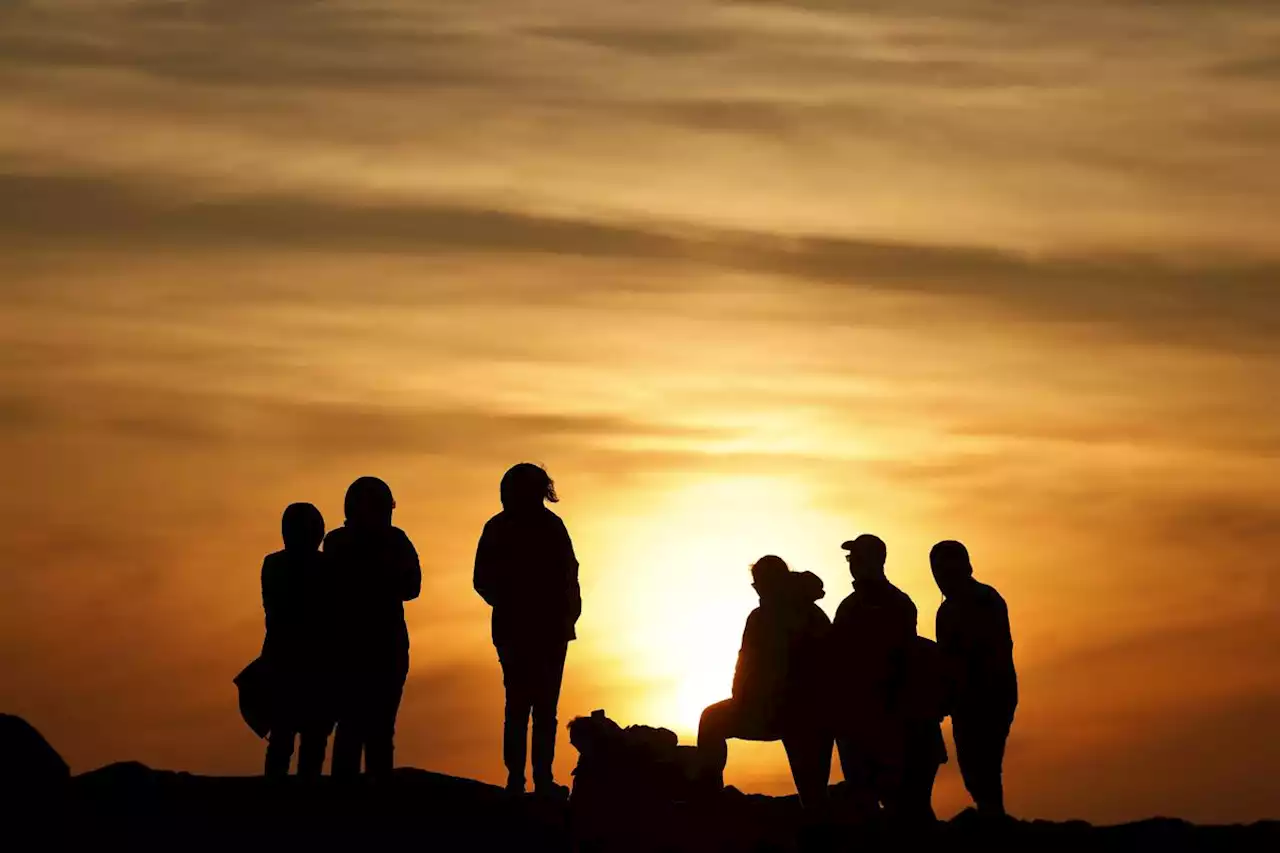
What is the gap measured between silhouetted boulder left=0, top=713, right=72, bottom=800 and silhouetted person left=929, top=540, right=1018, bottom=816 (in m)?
7.86

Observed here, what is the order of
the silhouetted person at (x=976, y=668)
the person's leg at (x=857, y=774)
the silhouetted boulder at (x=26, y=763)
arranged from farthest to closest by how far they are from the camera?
the silhouetted person at (x=976, y=668) → the person's leg at (x=857, y=774) → the silhouetted boulder at (x=26, y=763)

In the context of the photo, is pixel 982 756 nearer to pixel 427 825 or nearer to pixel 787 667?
pixel 787 667

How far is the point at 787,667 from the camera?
2186 cm

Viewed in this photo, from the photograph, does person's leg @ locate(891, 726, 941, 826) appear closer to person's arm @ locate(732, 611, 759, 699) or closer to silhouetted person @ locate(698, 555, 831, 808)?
silhouetted person @ locate(698, 555, 831, 808)

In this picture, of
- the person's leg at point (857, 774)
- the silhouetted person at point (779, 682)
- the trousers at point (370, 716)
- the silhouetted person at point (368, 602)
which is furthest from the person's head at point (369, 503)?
the person's leg at point (857, 774)

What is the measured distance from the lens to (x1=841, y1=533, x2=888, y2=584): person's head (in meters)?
21.8

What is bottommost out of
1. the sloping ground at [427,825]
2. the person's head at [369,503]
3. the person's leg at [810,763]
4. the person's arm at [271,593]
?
the sloping ground at [427,825]

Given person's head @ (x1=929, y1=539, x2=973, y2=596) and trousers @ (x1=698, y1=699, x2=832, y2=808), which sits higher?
person's head @ (x1=929, y1=539, x2=973, y2=596)

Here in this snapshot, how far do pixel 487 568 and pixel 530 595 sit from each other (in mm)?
475

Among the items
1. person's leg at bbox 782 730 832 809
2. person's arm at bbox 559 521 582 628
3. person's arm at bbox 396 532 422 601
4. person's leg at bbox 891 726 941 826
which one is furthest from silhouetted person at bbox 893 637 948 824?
person's arm at bbox 396 532 422 601

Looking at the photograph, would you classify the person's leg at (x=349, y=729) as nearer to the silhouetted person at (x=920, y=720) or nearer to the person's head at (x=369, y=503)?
the person's head at (x=369, y=503)

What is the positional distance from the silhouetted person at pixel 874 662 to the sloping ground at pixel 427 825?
0.94m

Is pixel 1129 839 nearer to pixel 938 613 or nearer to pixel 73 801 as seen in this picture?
pixel 938 613

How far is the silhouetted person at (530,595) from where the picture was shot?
23016 millimetres
